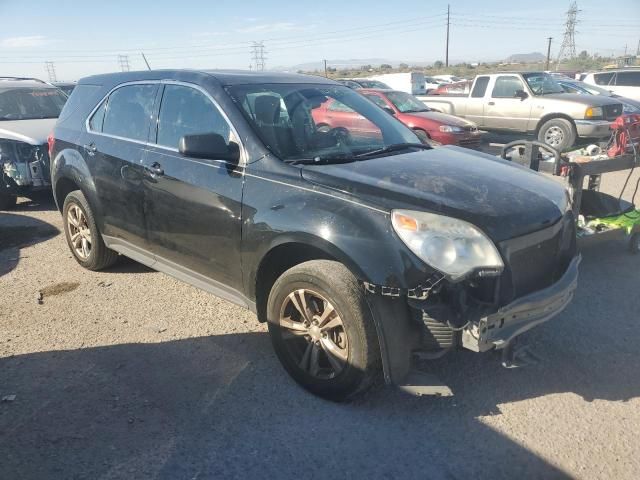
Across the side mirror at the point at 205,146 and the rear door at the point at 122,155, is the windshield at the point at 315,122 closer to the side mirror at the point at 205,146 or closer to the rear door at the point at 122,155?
the side mirror at the point at 205,146

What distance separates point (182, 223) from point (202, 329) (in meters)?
0.88

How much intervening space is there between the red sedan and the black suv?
6.99 m

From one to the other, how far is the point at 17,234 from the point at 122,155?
344 cm

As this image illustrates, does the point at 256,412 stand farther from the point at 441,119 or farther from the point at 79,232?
the point at 441,119

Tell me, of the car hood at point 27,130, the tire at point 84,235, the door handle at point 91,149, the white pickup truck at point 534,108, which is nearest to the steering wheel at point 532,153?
the door handle at point 91,149

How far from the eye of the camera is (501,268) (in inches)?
105

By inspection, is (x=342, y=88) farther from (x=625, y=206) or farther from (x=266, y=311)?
(x=625, y=206)

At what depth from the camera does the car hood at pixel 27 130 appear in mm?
7582

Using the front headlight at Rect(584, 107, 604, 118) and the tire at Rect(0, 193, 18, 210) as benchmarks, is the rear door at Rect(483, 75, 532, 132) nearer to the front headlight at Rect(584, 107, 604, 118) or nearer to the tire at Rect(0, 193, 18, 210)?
the front headlight at Rect(584, 107, 604, 118)

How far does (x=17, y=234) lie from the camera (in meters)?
6.73

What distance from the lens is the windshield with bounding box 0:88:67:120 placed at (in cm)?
867

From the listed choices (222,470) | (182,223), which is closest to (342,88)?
(182,223)

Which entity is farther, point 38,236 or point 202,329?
point 38,236

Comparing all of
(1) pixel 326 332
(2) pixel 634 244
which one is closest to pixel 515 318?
(1) pixel 326 332
